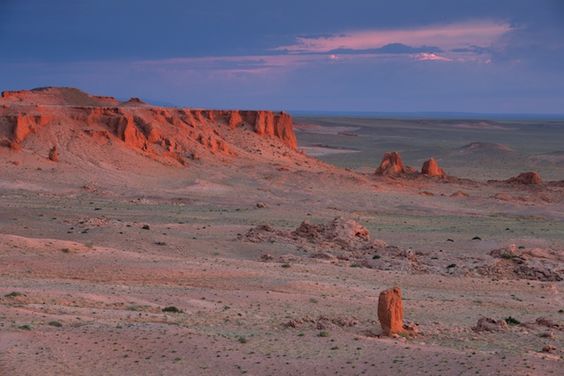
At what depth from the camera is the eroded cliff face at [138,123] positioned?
45.5m

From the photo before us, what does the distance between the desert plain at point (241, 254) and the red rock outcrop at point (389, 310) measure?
9.8 inches

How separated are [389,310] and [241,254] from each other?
36.6ft

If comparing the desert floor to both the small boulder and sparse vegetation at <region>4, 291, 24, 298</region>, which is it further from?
the small boulder

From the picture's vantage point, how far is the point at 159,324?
15.7 meters

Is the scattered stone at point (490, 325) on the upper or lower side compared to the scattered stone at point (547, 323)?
upper

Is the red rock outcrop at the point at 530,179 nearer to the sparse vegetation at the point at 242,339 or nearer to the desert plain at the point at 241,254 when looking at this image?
the desert plain at the point at 241,254

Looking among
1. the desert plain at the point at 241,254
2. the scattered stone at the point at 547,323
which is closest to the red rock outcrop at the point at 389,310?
the desert plain at the point at 241,254

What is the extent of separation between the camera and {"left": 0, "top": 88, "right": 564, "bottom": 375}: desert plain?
14.1m

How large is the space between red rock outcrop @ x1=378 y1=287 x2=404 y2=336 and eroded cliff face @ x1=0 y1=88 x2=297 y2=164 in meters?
31.5

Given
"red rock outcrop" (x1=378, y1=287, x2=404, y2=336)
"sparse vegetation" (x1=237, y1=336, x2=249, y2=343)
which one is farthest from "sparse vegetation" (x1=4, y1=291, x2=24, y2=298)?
"red rock outcrop" (x1=378, y1=287, x2=404, y2=336)

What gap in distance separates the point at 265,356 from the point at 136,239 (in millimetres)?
13704

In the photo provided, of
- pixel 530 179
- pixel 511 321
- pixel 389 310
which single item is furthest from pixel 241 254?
pixel 530 179

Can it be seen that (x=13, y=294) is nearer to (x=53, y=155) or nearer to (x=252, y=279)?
(x=252, y=279)

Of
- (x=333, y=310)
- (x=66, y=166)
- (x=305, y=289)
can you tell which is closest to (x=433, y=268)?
(x=305, y=289)
